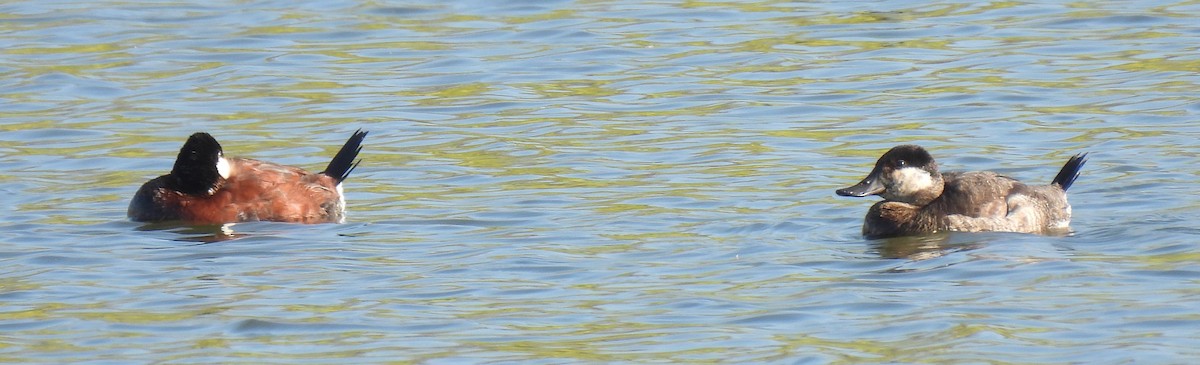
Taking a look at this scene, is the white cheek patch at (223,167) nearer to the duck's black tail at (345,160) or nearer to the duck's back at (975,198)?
the duck's black tail at (345,160)

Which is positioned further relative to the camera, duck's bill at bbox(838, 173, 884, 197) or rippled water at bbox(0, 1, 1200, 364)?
duck's bill at bbox(838, 173, 884, 197)

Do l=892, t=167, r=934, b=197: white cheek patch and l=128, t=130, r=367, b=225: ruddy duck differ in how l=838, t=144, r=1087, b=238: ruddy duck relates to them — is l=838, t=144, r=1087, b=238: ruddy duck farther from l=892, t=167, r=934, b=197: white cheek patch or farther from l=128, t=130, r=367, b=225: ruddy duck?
l=128, t=130, r=367, b=225: ruddy duck

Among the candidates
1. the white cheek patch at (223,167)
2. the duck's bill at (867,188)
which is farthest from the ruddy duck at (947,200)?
the white cheek patch at (223,167)

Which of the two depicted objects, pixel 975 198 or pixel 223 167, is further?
pixel 223 167

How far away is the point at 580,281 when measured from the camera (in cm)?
919

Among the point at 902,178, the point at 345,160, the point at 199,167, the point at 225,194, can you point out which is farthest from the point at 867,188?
the point at 199,167

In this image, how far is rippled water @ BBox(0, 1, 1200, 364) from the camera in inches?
320

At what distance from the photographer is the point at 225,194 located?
37.8 ft

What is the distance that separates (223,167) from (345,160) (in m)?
0.67

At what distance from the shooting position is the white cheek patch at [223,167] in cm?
1163

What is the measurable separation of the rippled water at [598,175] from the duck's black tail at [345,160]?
7.1 inches

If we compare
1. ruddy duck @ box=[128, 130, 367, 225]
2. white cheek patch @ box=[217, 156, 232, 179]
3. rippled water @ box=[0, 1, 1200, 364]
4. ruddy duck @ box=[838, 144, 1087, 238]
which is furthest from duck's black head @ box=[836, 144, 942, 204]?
white cheek patch @ box=[217, 156, 232, 179]

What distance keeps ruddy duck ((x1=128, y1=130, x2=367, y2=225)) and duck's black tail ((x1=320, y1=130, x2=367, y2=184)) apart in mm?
209

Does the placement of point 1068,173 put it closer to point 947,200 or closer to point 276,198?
point 947,200
